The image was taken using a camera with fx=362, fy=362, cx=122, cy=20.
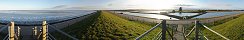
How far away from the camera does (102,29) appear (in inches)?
868

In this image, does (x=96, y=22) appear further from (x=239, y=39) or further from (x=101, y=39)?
(x=239, y=39)

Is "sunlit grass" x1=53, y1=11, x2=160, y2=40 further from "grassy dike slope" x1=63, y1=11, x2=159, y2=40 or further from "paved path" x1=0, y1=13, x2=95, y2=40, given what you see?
"paved path" x1=0, y1=13, x2=95, y2=40

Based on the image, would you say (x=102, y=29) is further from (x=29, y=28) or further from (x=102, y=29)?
(x=29, y=28)

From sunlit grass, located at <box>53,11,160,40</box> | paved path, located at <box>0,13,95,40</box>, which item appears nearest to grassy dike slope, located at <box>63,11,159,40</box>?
sunlit grass, located at <box>53,11,160,40</box>

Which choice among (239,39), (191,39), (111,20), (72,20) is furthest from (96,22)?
(239,39)

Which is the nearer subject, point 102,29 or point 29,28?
point 102,29

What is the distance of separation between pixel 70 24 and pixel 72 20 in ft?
1.55

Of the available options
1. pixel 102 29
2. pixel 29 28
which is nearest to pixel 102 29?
pixel 102 29

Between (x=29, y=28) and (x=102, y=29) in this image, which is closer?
(x=102, y=29)

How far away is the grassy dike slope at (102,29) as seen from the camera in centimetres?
2109

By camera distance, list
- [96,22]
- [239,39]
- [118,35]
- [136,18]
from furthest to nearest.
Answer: [136,18], [96,22], [118,35], [239,39]

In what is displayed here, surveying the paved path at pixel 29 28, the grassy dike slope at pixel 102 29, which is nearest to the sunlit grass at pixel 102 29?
the grassy dike slope at pixel 102 29

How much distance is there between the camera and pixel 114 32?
21.6 metres

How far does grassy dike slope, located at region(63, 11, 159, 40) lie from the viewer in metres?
21.1
